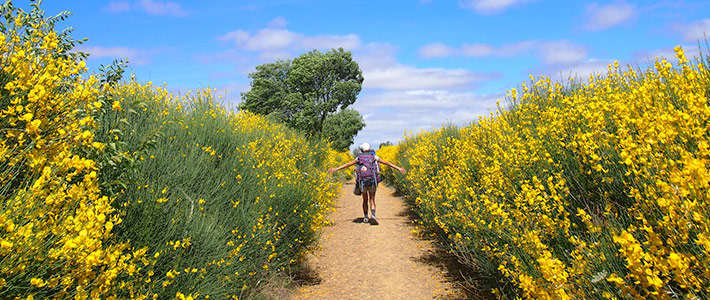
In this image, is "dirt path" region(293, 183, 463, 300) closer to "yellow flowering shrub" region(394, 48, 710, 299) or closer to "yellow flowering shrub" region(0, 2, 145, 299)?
"yellow flowering shrub" region(394, 48, 710, 299)

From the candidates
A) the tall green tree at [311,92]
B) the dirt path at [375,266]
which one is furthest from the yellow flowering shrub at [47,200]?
the tall green tree at [311,92]

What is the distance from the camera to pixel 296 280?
227 inches

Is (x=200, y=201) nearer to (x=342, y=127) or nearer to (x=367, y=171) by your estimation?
(x=367, y=171)

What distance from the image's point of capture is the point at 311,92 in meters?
25.8

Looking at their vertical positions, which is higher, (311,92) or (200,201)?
(311,92)

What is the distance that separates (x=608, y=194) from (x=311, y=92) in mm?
23391

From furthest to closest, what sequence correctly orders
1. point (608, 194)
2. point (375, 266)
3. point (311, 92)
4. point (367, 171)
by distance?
point (311, 92) → point (367, 171) → point (375, 266) → point (608, 194)

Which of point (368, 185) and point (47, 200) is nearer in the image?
point (47, 200)

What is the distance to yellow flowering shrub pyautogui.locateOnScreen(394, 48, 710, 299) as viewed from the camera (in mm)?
1931

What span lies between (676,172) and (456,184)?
3973mm

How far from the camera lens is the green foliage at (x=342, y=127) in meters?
26.7

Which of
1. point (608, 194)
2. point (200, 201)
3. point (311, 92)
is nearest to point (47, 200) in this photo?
point (200, 201)

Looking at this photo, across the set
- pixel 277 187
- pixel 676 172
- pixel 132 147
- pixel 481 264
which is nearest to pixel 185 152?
pixel 132 147

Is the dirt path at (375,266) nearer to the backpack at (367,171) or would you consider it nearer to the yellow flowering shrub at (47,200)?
the backpack at (367,171)
